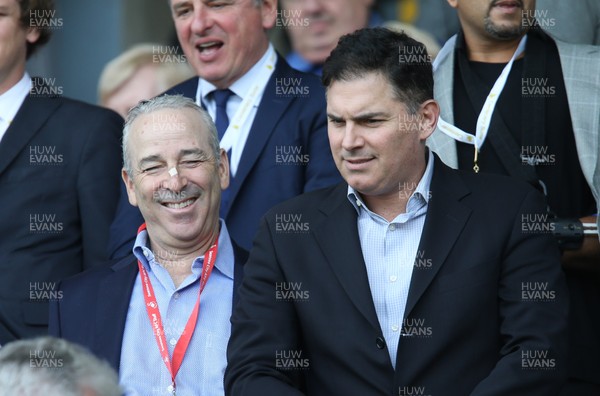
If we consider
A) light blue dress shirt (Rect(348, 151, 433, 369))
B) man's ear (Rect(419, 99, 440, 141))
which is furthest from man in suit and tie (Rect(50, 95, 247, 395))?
man's ear (Rect(419, 99, 440, 141))

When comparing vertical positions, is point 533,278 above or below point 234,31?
below

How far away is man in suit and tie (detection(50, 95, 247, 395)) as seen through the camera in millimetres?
4738

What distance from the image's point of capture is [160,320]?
479cm

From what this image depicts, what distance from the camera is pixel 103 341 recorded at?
481 centimetres

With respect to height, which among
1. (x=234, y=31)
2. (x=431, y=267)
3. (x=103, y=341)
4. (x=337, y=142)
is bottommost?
(x=103, y=341)

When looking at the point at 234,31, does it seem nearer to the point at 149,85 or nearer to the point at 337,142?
the point at 337,142

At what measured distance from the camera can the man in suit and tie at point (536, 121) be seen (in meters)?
4.95

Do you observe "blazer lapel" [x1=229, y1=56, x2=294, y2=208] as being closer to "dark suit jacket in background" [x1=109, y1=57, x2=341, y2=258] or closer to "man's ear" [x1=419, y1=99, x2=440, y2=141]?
"dark suit jacket in background" [x1=109, y1=57, x2=341, y2=258]

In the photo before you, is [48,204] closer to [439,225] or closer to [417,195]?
[417,195]

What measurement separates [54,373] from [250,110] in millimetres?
2445

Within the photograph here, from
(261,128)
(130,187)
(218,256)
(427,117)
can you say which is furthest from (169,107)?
(427,117)

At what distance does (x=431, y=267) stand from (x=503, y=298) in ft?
0.90

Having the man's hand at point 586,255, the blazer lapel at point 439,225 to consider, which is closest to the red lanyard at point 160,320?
the blazer lapel at point 439,225

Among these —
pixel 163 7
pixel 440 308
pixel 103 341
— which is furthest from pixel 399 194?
pixel 163 7
